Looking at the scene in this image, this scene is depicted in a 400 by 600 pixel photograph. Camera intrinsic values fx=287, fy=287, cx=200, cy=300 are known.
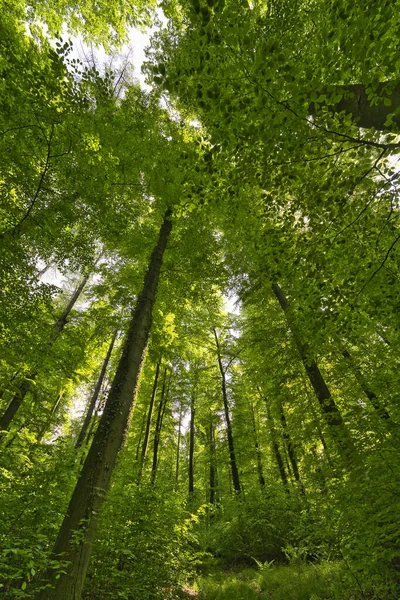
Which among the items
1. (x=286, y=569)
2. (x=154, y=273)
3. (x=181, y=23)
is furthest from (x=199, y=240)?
(x=286, y=569)

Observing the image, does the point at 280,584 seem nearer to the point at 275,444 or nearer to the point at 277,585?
the point at 277,585

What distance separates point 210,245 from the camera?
28.5 feet

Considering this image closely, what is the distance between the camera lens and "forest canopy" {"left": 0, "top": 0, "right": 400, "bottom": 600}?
117 inches

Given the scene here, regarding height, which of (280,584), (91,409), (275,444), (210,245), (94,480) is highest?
(210,245)

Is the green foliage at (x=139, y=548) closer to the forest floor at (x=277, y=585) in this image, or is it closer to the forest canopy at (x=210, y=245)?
the forest canopy at (x=210, y=245)

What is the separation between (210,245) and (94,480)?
6.55 meters

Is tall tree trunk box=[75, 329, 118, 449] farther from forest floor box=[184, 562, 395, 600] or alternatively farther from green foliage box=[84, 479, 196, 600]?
forest floor box=[184, 562, 395, 600]

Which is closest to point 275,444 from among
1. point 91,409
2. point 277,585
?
point 277,585

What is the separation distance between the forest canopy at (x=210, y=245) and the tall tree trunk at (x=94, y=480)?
2 cm

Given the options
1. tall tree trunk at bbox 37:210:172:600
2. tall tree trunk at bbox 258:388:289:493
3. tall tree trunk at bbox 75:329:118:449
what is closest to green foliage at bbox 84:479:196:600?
tall tree trunk at bbox 37:210:172:600

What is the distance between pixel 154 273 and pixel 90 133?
3.00 meters

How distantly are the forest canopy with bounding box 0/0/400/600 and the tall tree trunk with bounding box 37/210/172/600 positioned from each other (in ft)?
0.08

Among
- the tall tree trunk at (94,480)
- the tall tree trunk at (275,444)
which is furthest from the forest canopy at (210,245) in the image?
the tall tree trunk at (275,444)

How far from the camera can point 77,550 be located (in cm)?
346
